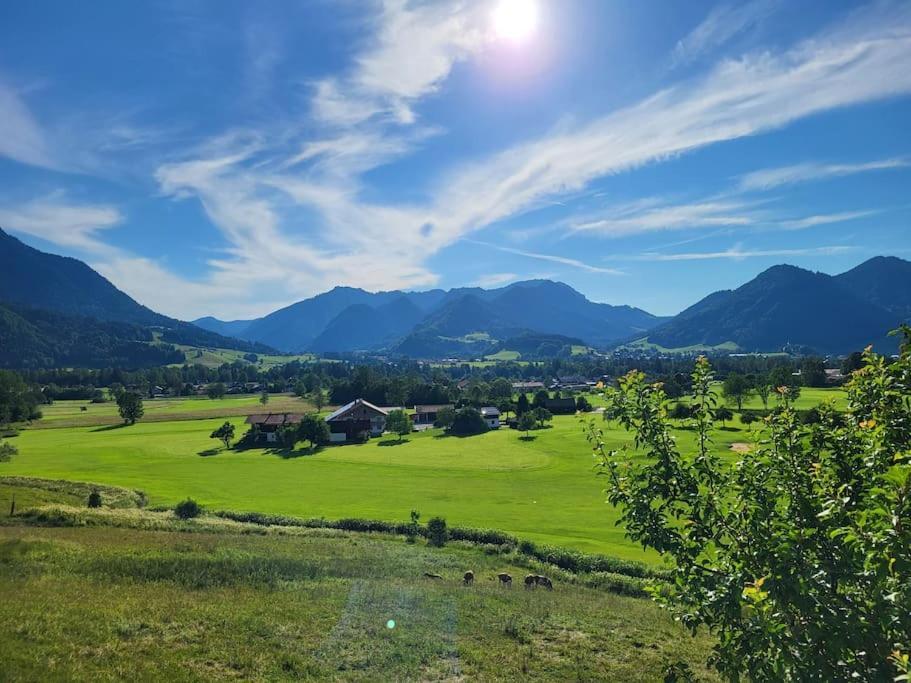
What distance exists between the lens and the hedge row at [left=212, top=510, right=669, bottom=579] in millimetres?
36031

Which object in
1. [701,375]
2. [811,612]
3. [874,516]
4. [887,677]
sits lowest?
[887,677]

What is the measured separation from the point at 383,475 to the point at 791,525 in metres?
66.9

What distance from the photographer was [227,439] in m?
104

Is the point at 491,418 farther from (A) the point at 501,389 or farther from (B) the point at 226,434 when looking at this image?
(B) the point at 226,434

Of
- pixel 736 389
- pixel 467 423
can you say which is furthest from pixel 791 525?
pixel 736 389

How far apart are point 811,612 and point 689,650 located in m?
16.9

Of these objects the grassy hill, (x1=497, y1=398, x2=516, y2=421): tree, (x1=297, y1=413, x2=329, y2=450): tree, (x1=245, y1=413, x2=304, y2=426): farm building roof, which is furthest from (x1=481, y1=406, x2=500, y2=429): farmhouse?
the grassy hill

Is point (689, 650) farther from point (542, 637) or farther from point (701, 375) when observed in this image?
point (701, 375)

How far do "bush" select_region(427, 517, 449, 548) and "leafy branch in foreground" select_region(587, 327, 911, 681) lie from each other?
34181mm

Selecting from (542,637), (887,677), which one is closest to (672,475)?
(887,677)

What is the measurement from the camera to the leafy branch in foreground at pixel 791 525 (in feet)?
23.1

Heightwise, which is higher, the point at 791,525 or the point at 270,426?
the point at 791,525

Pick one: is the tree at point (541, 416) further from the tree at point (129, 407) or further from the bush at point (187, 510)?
the tree at point (129, 407)

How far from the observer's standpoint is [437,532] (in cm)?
4266
